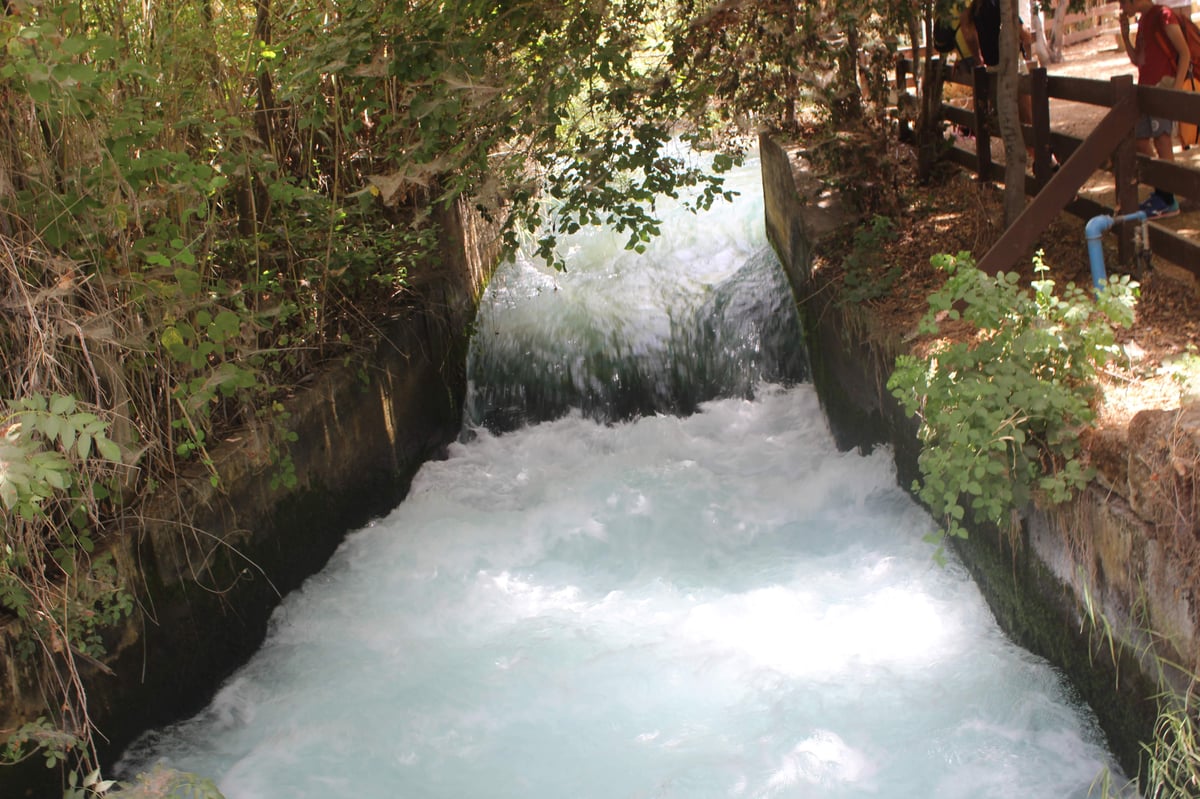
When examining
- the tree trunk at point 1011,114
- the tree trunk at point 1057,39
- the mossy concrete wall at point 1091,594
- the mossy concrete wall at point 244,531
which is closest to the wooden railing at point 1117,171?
the tree trunk at point 1011,114

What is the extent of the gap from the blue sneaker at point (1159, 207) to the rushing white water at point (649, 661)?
226 centimetres

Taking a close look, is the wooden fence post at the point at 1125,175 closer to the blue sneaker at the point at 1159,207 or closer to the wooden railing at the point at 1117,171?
the wooden railing at the point at 1117,171

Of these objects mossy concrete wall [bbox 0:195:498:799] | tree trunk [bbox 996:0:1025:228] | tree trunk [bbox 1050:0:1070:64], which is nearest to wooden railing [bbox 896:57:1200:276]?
tree trunk [bbox 996:0:1025:228]

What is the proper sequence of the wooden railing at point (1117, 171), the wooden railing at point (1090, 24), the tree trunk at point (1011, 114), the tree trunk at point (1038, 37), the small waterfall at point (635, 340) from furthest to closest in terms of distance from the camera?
the wooden railing at point (1090, 24), the tree trunk at point (1038, 37), the small waterfall at point (635, 340), the tree trunk at point (1011, 114), the wooden railing at point (1117, 171)

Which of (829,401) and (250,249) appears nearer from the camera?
(250,249)

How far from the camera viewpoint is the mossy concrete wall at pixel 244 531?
200 inches

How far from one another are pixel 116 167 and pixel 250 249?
6.15 ft

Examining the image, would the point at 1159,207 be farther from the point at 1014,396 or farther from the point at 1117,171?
the point at 1014,396

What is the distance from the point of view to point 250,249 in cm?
675

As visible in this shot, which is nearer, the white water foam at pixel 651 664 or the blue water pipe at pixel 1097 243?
the white water foam at pixel 651 664

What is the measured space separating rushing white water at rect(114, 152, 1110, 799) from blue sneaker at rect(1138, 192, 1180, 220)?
2261mm

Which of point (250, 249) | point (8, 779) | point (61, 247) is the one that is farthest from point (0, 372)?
point (250, 249)

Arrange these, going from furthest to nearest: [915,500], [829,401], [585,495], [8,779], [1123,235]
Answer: [829,401] → [585,495] → [915,500] → [1123,235] → [8,779]

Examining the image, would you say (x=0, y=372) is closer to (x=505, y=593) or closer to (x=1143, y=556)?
(x=505, y=593)
